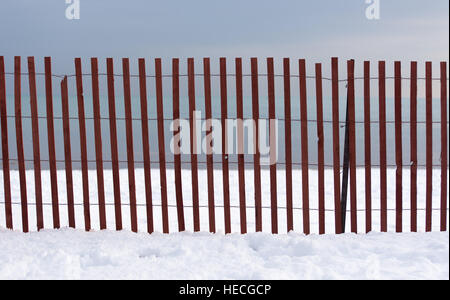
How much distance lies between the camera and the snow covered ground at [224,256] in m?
3.59

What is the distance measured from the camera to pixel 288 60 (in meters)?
4.72

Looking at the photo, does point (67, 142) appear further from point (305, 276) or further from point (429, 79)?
point (429, 79)

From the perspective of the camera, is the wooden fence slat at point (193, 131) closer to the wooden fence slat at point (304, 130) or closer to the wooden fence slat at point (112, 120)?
the wooden fence slat at point (112, 120)

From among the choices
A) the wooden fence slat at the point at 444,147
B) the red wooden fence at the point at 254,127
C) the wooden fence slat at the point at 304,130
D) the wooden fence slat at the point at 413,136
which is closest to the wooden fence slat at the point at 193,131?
the red wooden fence at the point at 254,127

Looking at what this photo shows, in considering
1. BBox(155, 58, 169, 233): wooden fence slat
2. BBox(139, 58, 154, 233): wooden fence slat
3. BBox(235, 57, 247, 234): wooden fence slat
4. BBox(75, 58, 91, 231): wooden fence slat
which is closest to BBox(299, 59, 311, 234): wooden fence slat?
BBox(235, 57, 247, 234): wooden fence slat

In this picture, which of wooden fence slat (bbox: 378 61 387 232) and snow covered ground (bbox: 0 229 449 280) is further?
Result: wooden fence slat (bbox: 378 61 387 232)

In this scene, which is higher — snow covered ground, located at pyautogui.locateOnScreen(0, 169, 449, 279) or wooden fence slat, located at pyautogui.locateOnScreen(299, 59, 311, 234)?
wooden fence slat, located at pyautogui.locateOnScreen(299, 59, 311, 234)

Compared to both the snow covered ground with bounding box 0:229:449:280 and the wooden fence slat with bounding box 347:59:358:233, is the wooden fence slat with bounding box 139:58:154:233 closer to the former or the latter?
the snow covered ground with bounding box 0:229:449:280

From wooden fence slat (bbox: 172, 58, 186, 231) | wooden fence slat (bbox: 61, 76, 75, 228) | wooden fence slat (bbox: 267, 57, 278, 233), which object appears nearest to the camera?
wooden fence slat (bbox: 267, 57, 278, 233)

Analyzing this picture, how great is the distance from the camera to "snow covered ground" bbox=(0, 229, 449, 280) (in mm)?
3586

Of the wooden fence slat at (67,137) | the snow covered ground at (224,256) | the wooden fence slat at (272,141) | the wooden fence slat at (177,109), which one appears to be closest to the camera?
the snow covered ground at (224,256)

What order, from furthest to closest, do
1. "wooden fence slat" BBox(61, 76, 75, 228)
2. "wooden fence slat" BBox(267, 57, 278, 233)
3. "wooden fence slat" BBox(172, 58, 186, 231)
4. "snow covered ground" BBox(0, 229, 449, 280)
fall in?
"wooden fence slat" BBox(61, 76, 75, 228), "wooden fence slat" BBox(172, 58, 186, 231), "wooden fence slat" BBox(267, 57, 278, 233), "snow covered ground" BBox(0, 229, 449, 280)

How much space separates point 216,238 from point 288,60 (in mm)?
1743
